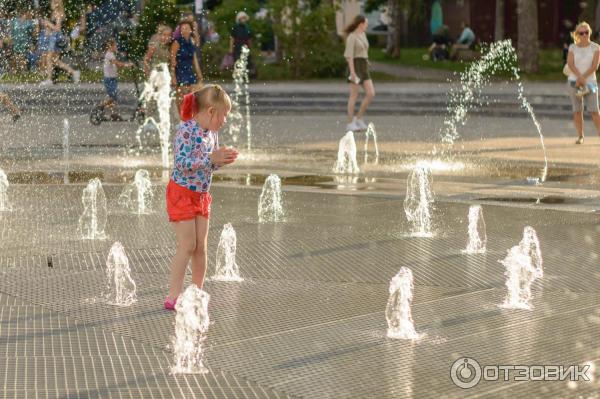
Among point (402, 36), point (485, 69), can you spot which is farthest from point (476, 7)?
point (485, 69)

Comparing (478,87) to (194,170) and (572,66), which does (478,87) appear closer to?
(572,66)

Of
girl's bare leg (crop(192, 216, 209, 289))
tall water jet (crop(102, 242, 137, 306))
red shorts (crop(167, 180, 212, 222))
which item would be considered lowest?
tall water jet (crop(102, 242, 137, 306))

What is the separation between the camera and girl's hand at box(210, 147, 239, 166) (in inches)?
284

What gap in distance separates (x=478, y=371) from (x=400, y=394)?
527 mm

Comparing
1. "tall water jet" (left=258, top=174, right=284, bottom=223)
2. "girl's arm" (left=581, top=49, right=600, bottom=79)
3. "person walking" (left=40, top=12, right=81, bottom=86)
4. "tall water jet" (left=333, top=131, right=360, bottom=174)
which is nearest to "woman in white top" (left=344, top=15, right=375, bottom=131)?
"girl's arm" (left=581, top=49, right=600, bottom=79)

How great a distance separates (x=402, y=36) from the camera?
182 ft

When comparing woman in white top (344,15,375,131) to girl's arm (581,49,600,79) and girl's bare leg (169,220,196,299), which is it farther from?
girl's bare leg (169,220,196,299)

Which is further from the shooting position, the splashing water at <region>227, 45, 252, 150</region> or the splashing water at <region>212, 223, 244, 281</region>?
the splashing water at <region>227, 45, 252, 150</region>

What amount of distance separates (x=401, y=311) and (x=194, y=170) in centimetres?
145

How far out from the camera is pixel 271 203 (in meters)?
11.9

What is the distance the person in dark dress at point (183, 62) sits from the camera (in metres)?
19.1

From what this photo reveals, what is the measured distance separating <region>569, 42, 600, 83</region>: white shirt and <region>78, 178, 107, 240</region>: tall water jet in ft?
28.4

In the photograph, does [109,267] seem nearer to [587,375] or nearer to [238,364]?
[238,364]

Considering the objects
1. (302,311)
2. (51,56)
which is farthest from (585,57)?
(51,56)
